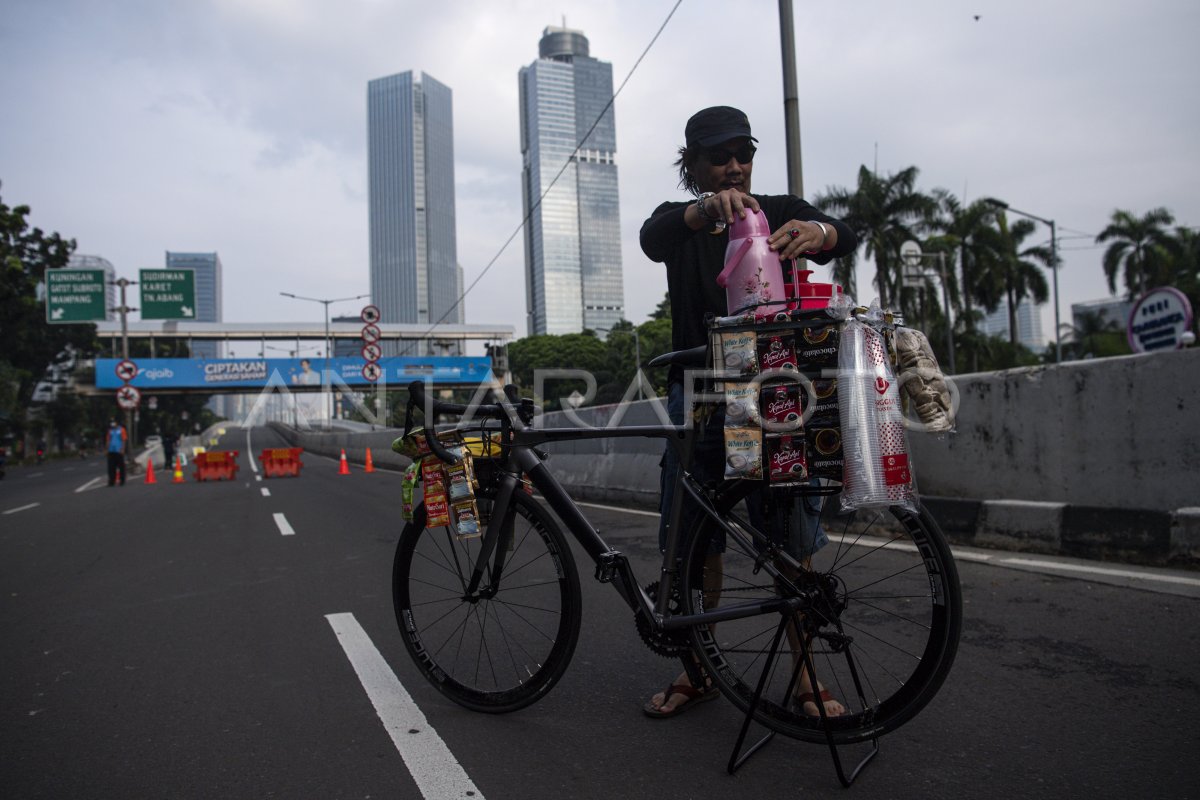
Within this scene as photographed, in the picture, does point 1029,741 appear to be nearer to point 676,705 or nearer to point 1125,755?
point 1125,755

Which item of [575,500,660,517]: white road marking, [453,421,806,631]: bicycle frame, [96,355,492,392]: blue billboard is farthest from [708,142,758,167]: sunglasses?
[96,355,492,392]: blue billboard

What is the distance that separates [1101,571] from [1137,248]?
56.8m

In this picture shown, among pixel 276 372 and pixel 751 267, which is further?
pixel 276 372

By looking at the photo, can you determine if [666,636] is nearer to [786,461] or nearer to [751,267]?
[786,461]

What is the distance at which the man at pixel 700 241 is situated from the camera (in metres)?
2.57

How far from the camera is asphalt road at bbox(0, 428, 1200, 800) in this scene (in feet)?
7.73

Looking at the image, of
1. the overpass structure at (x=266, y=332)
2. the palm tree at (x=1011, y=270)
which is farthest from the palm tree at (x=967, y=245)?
the overpass structure at (x=266, y=332)

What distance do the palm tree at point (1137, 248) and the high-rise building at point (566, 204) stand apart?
43.5 meters

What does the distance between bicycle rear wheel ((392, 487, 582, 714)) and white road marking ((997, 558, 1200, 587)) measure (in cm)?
338

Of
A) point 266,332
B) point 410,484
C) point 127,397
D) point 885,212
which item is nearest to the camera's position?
point 410,484

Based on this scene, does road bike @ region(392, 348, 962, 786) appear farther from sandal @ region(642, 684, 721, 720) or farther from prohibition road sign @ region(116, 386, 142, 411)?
prohibition road sign @ region(116, 386, 142, 411)

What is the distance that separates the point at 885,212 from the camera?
41.1 m

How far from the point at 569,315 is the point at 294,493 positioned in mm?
95453

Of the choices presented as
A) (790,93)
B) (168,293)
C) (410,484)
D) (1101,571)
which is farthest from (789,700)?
(168,293)
